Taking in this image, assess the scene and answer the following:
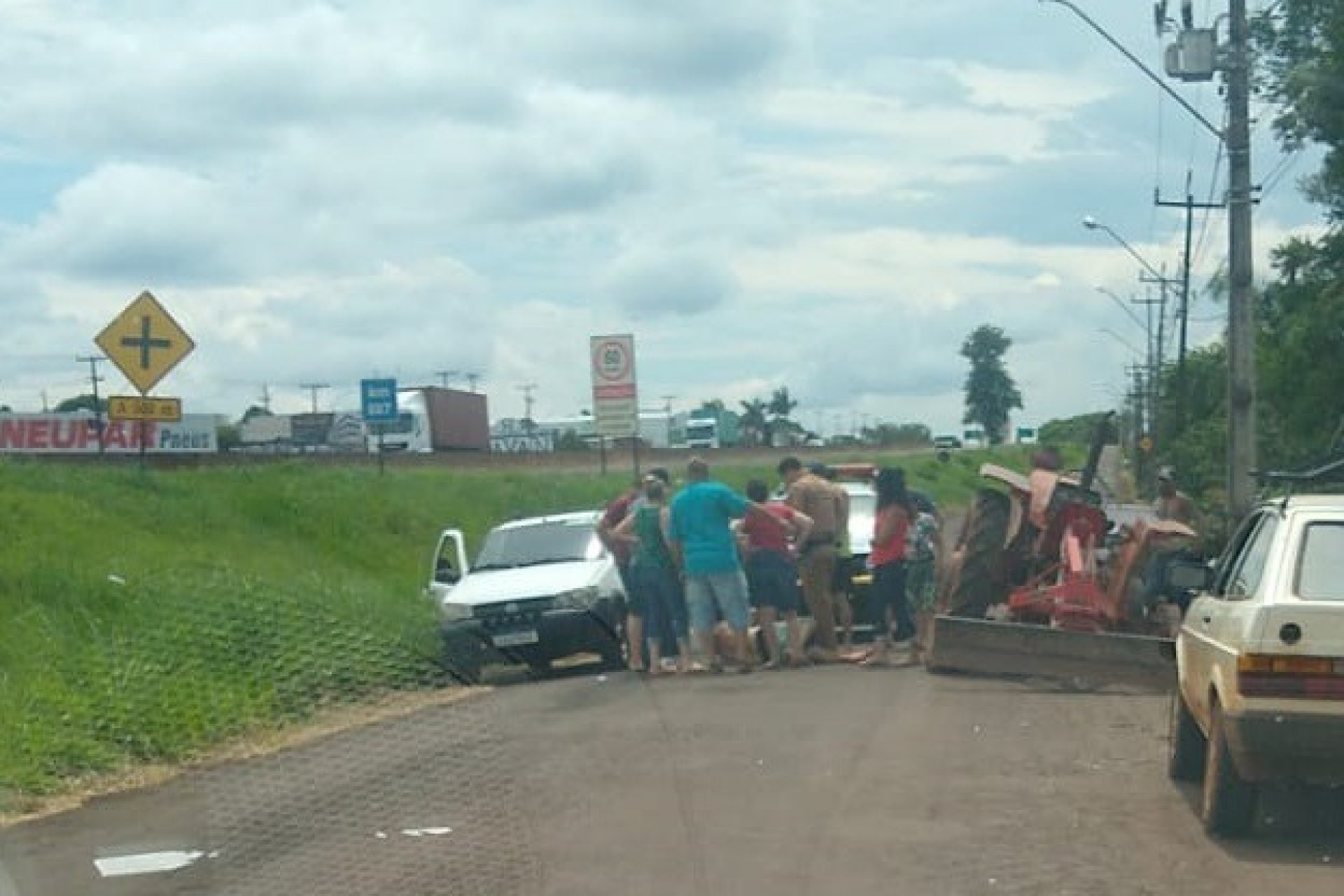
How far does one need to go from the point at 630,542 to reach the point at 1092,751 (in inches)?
252

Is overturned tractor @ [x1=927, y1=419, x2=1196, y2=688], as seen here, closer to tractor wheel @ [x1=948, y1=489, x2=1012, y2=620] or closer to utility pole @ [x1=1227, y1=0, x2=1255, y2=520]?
tractor wheel @ [x1=948, y1=489, x2=1012, y2=620]

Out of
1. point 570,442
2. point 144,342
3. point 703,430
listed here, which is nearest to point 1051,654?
point 144,342

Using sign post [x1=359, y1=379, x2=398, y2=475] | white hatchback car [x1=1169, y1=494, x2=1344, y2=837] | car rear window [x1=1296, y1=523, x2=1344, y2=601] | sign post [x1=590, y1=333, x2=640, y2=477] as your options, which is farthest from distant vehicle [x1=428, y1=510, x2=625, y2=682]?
sign post [x1=359, y1=379, x2=398, y2=475]

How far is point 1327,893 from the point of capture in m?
8.23

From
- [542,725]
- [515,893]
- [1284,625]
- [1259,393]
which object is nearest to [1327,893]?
[1284,625]

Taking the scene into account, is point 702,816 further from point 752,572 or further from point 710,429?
point 710,429

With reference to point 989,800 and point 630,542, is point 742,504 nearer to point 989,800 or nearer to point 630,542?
point 630,542

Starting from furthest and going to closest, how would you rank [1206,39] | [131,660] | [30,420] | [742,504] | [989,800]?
[30,420]
[1206,39]
[742,504]
[131,660]
[989,800]

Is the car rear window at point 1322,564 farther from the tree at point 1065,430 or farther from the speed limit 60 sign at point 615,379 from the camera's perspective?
the tree at point 1065,430

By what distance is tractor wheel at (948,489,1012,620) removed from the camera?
16.9 m

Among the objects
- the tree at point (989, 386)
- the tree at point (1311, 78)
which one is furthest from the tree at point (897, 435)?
the tree at point (1311, 78)

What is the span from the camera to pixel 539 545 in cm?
1950

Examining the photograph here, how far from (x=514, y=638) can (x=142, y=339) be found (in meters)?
5.49

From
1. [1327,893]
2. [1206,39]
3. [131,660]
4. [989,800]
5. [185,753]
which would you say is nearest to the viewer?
[1327,893]
